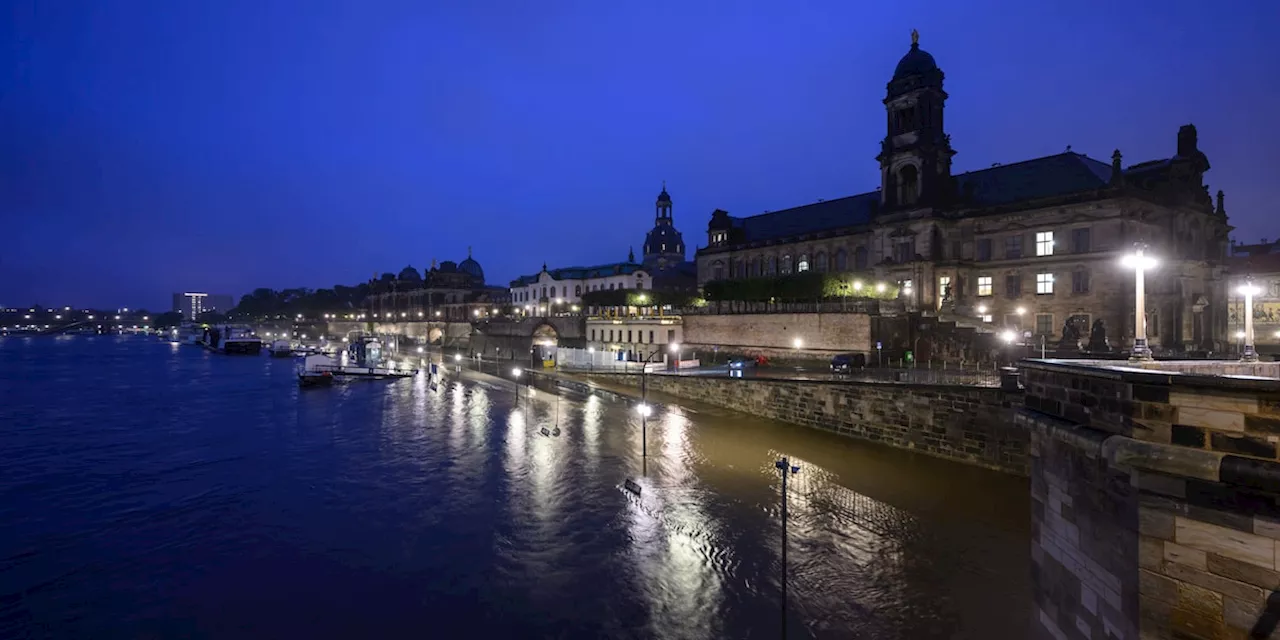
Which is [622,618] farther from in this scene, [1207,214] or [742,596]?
[1207,214]

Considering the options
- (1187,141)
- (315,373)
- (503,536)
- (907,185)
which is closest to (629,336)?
(907,185)

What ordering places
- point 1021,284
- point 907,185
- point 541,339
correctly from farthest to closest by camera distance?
1. point 541,339
2. point 907,185
3. point 1021,284

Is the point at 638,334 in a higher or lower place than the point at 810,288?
lower

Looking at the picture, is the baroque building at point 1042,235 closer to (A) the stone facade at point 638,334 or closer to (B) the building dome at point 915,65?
(B) the building dome at point 915,65

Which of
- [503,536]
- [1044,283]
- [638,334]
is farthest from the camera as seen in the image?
[638,334]

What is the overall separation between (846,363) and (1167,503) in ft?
104

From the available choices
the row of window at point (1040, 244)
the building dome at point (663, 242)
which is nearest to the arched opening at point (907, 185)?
the row of window at point (1040, 244)

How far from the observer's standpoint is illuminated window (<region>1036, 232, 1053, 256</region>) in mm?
45903

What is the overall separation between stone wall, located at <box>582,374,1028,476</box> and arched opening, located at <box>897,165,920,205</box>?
27.6m

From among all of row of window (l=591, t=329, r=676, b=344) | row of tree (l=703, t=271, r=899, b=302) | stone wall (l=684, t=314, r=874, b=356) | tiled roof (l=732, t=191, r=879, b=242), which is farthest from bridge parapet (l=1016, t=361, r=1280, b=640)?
tiled roof (l=732, t=191, r=879, b=242)

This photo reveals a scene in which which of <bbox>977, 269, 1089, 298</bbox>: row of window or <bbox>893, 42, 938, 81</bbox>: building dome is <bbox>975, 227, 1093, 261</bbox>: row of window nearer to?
<bbox>977, 269, 1089, 298</bbox>: row of window

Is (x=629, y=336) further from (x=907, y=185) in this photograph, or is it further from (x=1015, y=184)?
(x=1015, y=184)

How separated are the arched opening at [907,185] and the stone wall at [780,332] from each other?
53.4 ft

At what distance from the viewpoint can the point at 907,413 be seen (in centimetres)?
2931
